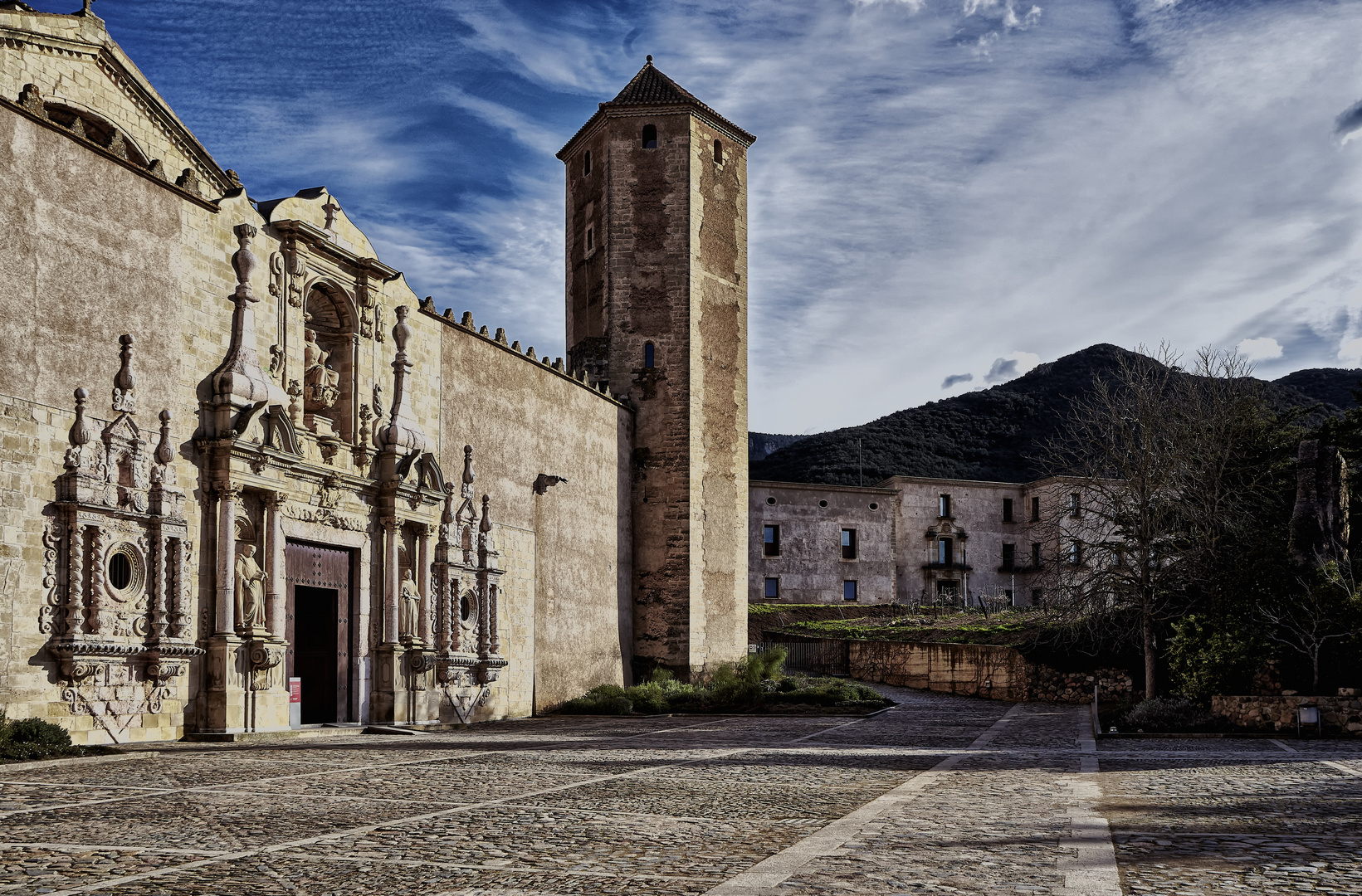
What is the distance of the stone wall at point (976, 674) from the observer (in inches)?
1157

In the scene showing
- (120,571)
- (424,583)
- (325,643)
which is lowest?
(325,643)

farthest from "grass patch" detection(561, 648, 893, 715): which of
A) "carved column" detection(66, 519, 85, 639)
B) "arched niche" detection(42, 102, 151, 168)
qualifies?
"arched niche" detection(42, 102, 151, 168)

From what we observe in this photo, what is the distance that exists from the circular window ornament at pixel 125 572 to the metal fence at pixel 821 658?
28482mm

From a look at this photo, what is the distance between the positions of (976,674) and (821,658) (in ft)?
30.1

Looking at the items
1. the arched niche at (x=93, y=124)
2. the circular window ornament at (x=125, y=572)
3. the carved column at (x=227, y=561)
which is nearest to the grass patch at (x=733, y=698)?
the carved column at (x=227, y=561)

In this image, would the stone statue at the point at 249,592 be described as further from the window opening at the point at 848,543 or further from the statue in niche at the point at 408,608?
the window opening at the point at 848,543

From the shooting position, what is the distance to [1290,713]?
18156 millimetres

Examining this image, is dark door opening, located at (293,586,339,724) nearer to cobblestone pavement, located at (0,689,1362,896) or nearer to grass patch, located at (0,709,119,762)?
cobblestone pavement, located at (0,689,1362,896)

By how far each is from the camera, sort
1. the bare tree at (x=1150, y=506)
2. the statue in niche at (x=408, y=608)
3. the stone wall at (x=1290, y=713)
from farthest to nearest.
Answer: the bare tree at (x=1150, y=506) → the statue in niche at (x=408, y=608) → the stone wall at (x=1290, y=713)

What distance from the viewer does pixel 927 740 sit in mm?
16781

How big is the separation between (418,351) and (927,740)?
36.0 feet

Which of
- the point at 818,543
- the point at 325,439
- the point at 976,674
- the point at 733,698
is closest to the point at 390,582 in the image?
the point at 325,439

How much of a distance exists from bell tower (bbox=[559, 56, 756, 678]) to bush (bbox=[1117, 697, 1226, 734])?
1201 centimetres

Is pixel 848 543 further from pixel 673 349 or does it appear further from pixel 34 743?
pixel 34 743
